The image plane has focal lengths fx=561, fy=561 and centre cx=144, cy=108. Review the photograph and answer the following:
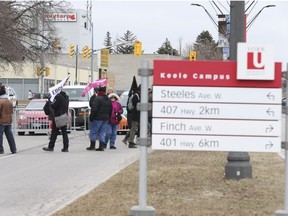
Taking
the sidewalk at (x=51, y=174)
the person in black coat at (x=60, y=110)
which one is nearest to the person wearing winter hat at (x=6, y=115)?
the sidewalk at (x=51, y=174)

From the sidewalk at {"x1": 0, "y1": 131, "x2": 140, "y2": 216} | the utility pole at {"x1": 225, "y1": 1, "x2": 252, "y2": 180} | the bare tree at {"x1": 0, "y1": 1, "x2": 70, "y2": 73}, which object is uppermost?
the bare tree at {"x1": 0, "y1": 1, "x2": 70, "y2": 73}

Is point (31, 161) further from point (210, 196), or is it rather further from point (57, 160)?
point (210, 196)

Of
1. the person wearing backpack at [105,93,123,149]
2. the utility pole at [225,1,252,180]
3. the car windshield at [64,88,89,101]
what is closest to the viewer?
the utility pole at [225,1,252,180]

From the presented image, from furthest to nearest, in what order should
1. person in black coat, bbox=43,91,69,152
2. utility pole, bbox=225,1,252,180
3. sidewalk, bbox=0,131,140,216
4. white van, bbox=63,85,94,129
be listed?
white van, bbox=63,85,94,129 → person in black coat, bbox=43,91,69,152 → utility pole, bbox=225,1,252,180 → sidewalk, bbox=0,131,140,216

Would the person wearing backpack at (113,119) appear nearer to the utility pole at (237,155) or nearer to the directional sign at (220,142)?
the utility pole at (237,155)

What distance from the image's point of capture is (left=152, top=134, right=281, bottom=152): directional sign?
686cm

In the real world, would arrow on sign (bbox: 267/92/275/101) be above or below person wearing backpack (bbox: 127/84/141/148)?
above

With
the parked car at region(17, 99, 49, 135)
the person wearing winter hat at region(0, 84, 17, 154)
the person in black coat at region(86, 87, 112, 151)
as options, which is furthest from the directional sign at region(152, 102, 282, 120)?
the parked car at region(17, 99, 49, 135)

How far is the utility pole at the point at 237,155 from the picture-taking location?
31.5 ft

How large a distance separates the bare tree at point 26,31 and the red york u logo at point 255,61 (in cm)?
3984

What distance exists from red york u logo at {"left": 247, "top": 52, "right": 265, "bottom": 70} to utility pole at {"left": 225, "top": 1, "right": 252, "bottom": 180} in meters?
3.01

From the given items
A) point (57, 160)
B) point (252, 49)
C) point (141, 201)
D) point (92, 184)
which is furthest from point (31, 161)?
point (252, 49)

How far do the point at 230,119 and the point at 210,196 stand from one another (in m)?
1.87

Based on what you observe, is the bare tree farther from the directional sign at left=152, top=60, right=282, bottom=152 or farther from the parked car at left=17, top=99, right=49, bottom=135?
the directional sign at left=152, top=60, right=282, bottom=152
